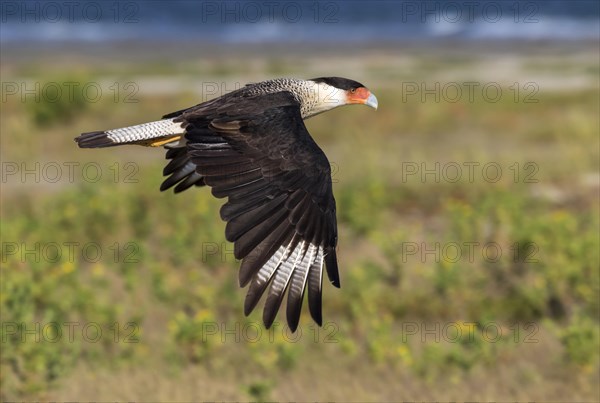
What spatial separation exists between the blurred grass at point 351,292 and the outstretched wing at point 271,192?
1.33m

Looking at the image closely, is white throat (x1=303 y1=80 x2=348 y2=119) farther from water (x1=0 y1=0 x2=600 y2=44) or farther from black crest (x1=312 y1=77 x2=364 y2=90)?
water (x1=0 y1=0 x2=600 y2=44)

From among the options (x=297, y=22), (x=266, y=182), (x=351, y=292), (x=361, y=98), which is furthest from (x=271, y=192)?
(x=297, y=22)

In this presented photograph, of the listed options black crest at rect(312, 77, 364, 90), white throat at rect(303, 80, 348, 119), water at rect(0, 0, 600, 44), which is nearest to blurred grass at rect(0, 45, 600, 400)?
white throat at rect(303, 80, 348, 119)

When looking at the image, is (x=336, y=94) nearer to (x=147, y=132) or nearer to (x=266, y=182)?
(x=147, y=132)

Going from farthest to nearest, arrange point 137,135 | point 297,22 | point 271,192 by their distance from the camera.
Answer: point 297,22 → point 137,135 → point 271,192

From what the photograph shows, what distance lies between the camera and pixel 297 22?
55.6 metres

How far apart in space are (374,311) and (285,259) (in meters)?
2.92

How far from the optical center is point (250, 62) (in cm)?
3716

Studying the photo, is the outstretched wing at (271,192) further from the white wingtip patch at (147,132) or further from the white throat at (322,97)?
the white throat at (322,97)

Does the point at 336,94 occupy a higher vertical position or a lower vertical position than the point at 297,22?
higher

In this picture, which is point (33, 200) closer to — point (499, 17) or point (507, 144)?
point (507, 144)

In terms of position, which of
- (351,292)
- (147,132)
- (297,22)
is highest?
(147,132)

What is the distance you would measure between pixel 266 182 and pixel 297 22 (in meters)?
50.9

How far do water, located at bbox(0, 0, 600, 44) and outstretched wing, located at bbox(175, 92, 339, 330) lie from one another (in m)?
39.1
